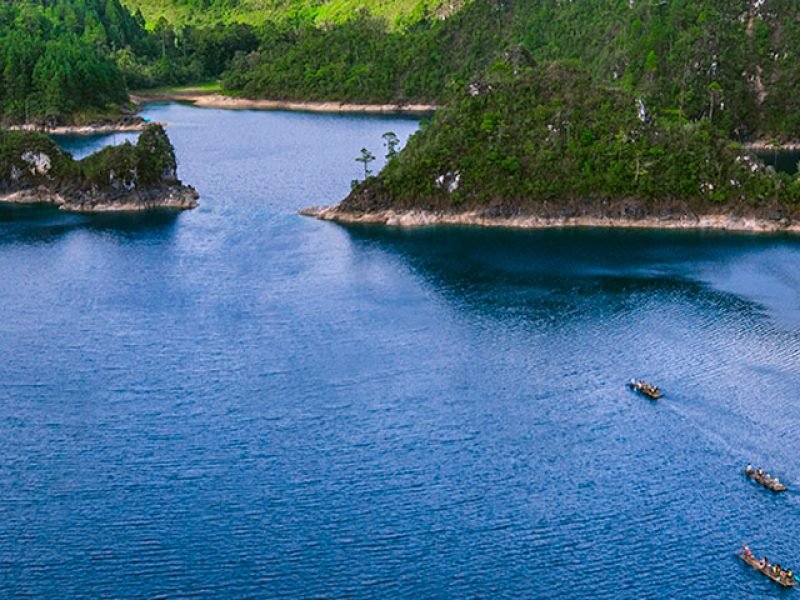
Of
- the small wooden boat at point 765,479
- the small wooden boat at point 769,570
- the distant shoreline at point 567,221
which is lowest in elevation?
the small wooden boat at point 769,570

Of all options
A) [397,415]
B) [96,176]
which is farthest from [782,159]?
[397,415]

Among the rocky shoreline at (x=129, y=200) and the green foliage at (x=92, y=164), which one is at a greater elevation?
the green foliage at (x=92, y=164)

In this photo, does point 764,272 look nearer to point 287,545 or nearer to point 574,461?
point 574,461

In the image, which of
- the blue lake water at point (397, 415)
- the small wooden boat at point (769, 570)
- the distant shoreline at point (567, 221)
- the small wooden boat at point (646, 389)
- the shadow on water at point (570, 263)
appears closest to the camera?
the small wooden boat at point (769, 570)

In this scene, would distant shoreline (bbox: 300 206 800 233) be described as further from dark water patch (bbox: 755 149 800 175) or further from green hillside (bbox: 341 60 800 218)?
dark water patch (bbox: 755 149 800 175)

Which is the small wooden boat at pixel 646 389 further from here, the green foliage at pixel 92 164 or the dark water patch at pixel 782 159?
the dark water patch at pixel 782 159

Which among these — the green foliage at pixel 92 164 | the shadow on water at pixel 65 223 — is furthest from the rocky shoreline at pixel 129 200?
the shadow on water at pixel 65 223
